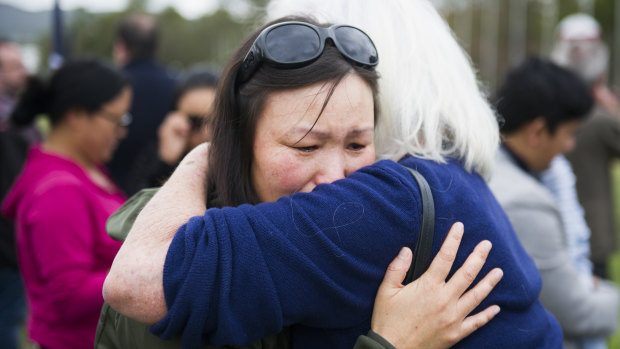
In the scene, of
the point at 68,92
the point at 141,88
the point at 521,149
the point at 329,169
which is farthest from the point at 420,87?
the point at 141,88

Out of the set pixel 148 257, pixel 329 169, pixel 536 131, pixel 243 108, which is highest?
pixel 243 108

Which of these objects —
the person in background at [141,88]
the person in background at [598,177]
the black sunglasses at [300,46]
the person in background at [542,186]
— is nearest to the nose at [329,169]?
the black sunglasses at [300,46]

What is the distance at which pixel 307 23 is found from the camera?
164 centimetres

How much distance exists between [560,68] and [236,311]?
2.92m

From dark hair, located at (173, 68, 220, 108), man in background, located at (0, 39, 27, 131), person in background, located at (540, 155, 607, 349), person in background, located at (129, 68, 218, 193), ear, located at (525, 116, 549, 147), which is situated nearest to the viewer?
ear, located at (525, 116, 549, 147)

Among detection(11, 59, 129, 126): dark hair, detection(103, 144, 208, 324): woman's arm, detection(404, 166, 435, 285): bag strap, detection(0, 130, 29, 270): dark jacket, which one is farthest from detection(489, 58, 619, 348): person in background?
detection(0, 130, 29, 270): dark jacket

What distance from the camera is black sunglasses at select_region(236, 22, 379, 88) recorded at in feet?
5.24

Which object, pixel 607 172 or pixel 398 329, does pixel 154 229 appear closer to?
pixel 398 329

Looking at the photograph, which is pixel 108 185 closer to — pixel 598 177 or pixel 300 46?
pixel 300 46

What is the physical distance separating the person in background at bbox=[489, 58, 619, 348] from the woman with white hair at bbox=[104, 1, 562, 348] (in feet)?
3.78

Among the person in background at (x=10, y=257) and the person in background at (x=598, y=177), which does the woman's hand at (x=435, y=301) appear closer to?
the person in background at (x=10, y=257)

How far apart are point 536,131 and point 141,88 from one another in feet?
11.8

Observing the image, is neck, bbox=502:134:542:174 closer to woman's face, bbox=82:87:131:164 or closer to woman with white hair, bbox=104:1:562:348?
woman with white hair, bbox=104:1:562:348

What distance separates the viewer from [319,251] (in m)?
1.40
